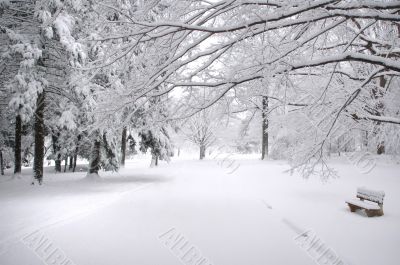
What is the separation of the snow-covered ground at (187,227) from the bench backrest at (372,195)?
50 centimetres

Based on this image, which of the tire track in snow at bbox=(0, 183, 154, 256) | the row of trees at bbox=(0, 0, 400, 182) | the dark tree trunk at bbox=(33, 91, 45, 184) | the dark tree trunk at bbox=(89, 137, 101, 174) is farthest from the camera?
the dark tree trunk at bbox=(89, 137, 101, 174)

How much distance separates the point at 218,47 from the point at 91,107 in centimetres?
1086

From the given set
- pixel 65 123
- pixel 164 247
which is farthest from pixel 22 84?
pixel 164 247

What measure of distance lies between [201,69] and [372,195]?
720 cm

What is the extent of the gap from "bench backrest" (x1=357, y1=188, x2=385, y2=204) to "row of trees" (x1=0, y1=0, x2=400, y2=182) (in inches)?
67.9

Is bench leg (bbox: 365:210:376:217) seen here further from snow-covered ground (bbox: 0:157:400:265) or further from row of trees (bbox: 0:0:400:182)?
row of trees (bbox: 0:0:400:182)

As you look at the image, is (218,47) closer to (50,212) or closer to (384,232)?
(384,232)

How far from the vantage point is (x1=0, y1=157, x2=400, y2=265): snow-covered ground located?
18.5 feet

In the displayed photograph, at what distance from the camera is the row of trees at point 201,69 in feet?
14.2

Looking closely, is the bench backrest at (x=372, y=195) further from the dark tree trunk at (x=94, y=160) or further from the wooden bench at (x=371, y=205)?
the dark tree trunk at (x=94, y=160)

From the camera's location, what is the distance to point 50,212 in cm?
858

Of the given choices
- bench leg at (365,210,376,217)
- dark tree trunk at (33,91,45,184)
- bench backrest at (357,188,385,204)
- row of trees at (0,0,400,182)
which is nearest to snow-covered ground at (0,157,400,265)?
bench leg at (365,210,376,217)

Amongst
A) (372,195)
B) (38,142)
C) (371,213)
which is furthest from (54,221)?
(372,195)

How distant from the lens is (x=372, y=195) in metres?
9.05
